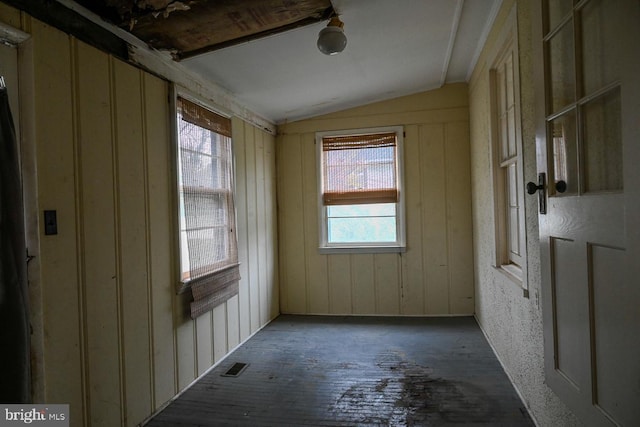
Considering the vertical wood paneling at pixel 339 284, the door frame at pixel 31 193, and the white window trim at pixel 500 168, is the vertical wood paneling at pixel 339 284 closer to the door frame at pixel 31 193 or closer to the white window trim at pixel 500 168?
the white window trim at pixel 500 168

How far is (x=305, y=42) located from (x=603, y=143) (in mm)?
2027

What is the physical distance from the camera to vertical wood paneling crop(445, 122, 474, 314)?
403cm

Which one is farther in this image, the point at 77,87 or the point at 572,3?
the point at 77,87

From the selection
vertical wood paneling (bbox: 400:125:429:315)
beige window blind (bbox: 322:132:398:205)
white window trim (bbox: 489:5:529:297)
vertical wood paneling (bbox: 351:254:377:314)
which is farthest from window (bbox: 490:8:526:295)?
vertical wood paneling (bbox: 351:254:377:314)

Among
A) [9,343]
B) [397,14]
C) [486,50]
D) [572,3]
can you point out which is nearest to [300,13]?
[397,14]

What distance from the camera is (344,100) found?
402 centimetres

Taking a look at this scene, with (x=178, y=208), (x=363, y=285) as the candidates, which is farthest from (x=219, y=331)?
(x=363, y=285)

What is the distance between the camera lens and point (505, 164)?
2697 mm

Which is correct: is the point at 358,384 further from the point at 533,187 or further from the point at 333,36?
the point at 333,36

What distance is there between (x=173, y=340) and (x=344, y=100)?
3.01m

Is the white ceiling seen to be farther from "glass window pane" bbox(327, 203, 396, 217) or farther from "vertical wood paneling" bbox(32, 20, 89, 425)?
"glass window pane" bbox(327, 203, 396, 217)

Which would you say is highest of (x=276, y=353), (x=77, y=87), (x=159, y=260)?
(x=77, y=87)

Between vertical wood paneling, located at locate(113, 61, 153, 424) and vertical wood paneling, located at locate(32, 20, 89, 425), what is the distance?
11.6 inches

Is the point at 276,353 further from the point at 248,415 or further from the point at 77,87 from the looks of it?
the point at 77,87
